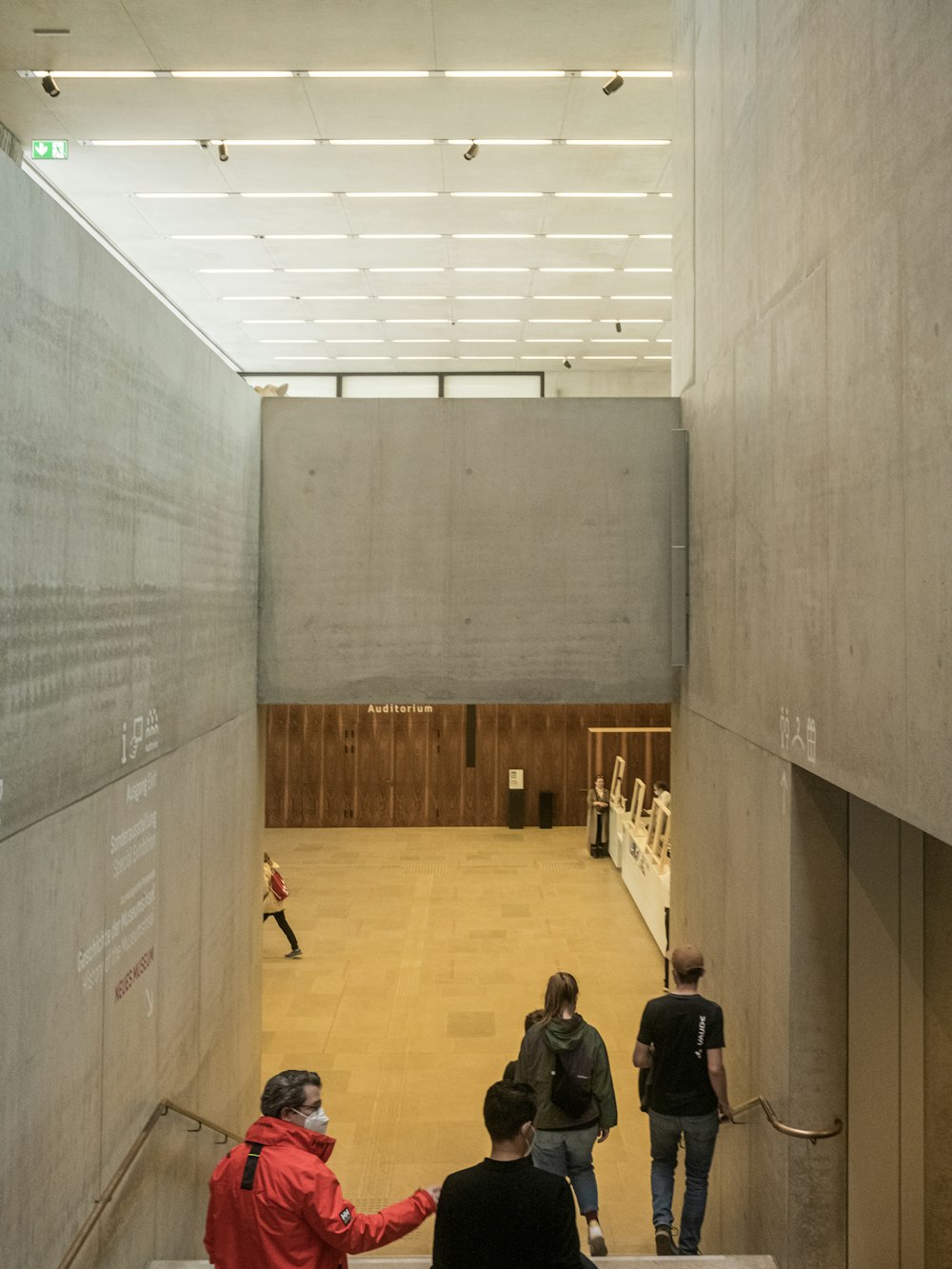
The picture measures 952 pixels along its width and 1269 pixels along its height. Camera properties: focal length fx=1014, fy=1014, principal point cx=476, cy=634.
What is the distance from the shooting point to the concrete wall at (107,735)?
12.1 feet

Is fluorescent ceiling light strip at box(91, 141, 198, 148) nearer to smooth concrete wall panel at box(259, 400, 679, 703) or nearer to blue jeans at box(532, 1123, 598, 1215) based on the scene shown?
smooth concrete wall panel at box(259, 400, 679, 703)

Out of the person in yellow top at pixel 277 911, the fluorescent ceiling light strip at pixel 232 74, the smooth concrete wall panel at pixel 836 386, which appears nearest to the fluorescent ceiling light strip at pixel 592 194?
the fluorescent ceiling light strip at pixel 232 74

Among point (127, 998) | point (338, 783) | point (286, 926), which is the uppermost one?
point (127, 998)

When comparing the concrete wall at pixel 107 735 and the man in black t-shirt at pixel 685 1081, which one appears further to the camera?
the man in black t-shirt at pixel 685 1081

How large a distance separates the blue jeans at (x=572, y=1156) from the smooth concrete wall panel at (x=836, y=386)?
217 cm

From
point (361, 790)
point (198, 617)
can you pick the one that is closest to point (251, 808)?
point (198, 617)

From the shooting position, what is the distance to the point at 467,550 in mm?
7855

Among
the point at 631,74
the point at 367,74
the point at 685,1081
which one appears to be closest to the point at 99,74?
the point at 367,74

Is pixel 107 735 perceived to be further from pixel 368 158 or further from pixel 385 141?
pixel 368 158

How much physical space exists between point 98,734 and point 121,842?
0.64 m

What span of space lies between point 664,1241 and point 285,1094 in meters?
2.91

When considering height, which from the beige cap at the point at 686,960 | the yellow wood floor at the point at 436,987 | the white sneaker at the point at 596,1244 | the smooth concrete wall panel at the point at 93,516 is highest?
the smooth concrete wall panel at the point at 93,516

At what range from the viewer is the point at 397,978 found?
37.7ft

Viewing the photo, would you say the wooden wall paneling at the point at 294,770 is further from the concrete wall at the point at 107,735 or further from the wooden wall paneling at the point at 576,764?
the concrete wall at the point at 107,735
